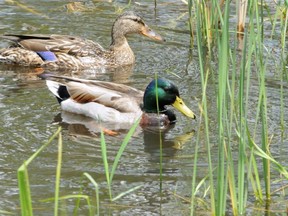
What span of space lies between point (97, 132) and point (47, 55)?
11.1 ft

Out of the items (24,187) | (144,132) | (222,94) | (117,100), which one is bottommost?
(144,132)

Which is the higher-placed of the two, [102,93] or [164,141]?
[102,93]

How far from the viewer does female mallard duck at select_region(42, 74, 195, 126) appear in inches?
360

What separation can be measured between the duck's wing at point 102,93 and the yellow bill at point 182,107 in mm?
482

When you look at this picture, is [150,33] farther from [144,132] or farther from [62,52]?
[144,132]

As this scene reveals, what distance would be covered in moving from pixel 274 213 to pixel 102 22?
7.36m

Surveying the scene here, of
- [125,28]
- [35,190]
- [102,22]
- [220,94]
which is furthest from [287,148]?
[102,22]

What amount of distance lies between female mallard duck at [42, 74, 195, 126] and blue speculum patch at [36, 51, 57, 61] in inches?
82.9

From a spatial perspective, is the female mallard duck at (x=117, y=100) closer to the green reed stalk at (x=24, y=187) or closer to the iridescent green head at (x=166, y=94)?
the iridescent green head at (x=166, y=94)

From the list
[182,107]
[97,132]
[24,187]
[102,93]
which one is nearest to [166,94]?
[182,107]

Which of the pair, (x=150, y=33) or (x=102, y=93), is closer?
(x=102, y=93)

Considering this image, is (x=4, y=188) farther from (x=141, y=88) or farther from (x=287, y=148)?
(x=141, y=88)

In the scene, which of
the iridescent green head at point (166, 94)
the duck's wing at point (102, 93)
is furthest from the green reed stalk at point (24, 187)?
the duck's wing at point (102, 93)

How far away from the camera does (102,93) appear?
9.49 metres
